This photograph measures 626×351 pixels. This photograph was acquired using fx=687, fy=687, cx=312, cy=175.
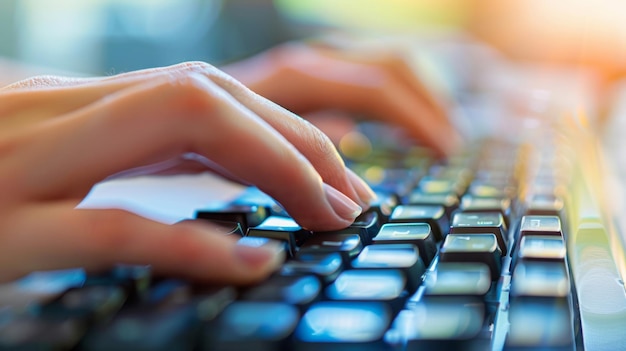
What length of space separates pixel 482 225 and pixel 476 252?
0.20 feet

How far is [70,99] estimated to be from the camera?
352mm

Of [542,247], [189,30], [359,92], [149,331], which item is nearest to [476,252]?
[542,247]

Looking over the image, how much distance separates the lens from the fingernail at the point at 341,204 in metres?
0.38

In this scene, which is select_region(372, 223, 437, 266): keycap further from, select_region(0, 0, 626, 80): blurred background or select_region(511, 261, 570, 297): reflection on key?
select_region(0, 0, 626, 80): blurred background

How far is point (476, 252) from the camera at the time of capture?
326 millimetres

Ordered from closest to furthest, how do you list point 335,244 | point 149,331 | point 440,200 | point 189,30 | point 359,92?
point 149,331 < point 335,244 < point 440,200 < point 359,92 < point 189,30

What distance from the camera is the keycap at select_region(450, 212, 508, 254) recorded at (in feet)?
1.22

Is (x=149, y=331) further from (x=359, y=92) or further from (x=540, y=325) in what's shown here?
(x=359, y=92)

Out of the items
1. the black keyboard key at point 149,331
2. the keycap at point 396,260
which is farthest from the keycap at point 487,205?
the black keyboard key at point 149,331

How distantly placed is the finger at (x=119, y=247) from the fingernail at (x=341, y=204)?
59 millimetres

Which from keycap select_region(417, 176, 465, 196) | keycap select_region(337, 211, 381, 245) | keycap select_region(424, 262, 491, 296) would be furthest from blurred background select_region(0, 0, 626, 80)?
keycap select_region(424, 262, 491, 296)

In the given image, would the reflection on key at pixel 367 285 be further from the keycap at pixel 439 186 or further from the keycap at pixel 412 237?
the keycap at pixel 439 186

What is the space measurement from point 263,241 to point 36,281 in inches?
4.3

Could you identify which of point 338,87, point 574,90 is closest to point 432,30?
point 574,90
